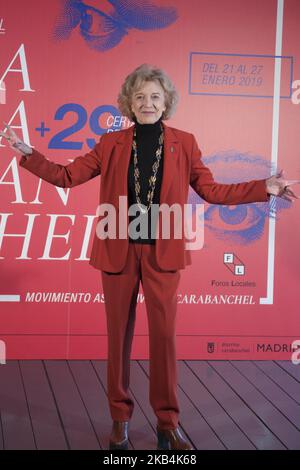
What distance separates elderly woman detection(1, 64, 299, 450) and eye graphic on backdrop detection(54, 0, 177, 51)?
139cm

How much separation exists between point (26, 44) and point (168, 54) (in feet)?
2.71

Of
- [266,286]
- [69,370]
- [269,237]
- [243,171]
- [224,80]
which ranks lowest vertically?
[69,370]

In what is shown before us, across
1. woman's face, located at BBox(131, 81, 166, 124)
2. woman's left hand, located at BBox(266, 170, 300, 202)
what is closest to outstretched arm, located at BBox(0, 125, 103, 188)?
woman's face, located at BBox(131, 81, 166, 124)

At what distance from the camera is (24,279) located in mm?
4711

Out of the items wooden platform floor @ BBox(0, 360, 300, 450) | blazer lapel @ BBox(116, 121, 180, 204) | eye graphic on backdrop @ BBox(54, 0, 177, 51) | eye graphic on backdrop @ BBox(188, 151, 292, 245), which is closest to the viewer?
blazer lapel @ BBox(116, 121, 180, 204)

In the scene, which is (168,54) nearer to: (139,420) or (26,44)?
(26,44)

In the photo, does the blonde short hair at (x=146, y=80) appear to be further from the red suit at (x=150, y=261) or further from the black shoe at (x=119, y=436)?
the black shoe at (x=119, y=436)

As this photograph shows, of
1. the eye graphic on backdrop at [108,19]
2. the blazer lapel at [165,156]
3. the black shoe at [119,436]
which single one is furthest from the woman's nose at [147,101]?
the eye graphic on backdrop at [108,19]

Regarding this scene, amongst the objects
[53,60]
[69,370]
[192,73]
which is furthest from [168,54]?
[69,370]

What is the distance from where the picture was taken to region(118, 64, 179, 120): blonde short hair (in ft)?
10.9

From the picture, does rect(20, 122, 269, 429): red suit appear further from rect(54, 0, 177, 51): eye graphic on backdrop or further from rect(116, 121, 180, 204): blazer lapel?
rect(54, 0, 177, 51): eye graphic on backdrop

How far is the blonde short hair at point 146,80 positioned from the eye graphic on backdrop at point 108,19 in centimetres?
137

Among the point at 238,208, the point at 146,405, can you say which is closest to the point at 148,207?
the point at 146,405

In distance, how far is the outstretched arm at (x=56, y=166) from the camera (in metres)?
3.32
